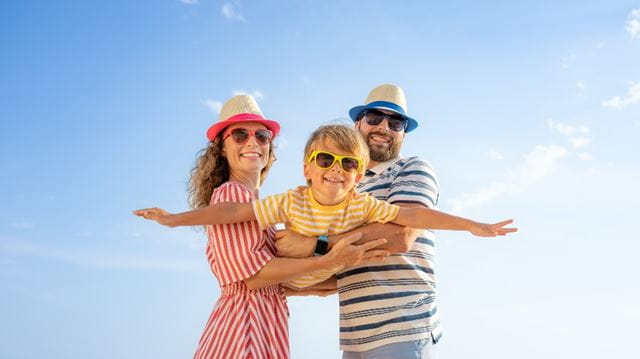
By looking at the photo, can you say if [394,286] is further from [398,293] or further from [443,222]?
[443,222]

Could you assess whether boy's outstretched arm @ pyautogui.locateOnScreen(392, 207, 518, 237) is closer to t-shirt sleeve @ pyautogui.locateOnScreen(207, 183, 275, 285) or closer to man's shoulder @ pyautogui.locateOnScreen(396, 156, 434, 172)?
man's shoulder @ pyautogui.locateOnScreen(396, 156, 434, 172)

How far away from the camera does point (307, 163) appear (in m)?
5.39

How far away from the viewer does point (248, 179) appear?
18.8 ft

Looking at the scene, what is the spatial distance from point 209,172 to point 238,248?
1.08 m

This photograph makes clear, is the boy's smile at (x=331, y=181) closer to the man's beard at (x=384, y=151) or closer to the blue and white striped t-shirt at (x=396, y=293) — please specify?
the blue and white striped t-shirt at (x=396, y=293)

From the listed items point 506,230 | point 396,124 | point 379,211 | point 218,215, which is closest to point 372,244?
point 379,211

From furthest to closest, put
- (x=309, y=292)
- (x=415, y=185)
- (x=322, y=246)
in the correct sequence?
(x=309, y=292), (x=415, y=185), (x=322, y=246)

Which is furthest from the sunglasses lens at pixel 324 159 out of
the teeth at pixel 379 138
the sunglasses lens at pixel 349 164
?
the teeth at pixel 379 138

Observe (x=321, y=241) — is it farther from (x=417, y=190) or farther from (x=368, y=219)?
(x=417, y=190)

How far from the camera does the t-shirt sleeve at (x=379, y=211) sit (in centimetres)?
531

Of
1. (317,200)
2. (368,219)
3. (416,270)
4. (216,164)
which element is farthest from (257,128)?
(416,270)

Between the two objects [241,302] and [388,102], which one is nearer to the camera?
[241,302]

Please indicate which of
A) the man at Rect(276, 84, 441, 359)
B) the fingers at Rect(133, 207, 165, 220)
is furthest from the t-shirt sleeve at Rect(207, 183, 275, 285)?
the fingers at Rect(133, 207, 165, 220)

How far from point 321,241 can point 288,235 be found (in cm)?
29
